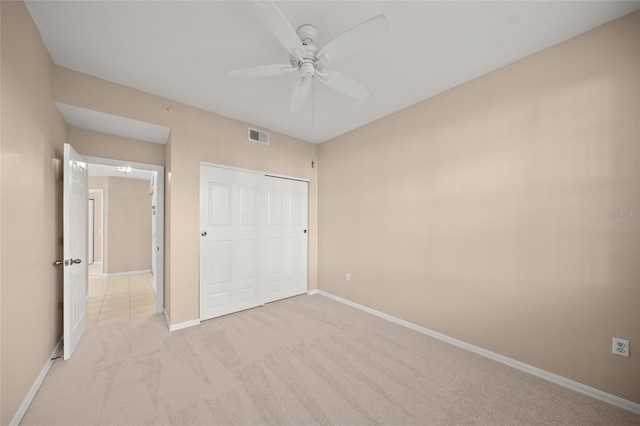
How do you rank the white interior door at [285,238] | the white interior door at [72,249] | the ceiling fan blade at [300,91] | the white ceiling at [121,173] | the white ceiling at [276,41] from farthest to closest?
the white ceiling at [121,173]
the white interior door at [285,238]
the white interior door at [72,249]
the ceiling fan blade at [300,91]
the white ceiling at [276,41]

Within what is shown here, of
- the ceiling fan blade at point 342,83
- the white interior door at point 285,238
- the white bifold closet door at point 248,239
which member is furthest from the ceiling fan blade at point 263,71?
the white interior door at point 285,238

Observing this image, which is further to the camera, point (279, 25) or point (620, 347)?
point (620, 347)

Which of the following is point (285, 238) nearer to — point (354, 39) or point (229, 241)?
point (229, 241)

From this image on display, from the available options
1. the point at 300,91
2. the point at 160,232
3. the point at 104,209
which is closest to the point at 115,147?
the point at 160,232

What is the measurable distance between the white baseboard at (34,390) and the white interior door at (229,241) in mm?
1311

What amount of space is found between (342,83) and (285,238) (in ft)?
9.10

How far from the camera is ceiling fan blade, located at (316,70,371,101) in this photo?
1868mm

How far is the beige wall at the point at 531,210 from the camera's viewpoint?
5.91 ft

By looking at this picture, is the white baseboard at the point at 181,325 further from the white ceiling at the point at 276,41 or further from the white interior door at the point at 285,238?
the white ceiling at the point at 276,41

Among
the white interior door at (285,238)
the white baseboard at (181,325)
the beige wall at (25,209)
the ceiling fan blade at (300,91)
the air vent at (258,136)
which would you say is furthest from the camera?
the white interior door at (285,238)

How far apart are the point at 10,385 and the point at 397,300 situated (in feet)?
11.2

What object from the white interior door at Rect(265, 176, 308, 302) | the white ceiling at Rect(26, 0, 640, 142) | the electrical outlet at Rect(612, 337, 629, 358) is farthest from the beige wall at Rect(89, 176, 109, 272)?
the electrical outlet at Rect(612, 337, 629, 358)

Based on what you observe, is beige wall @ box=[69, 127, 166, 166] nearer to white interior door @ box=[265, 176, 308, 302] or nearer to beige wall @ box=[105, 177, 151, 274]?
white interior door @ box=[265, 176, 308, 302]

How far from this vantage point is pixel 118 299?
4.16m
